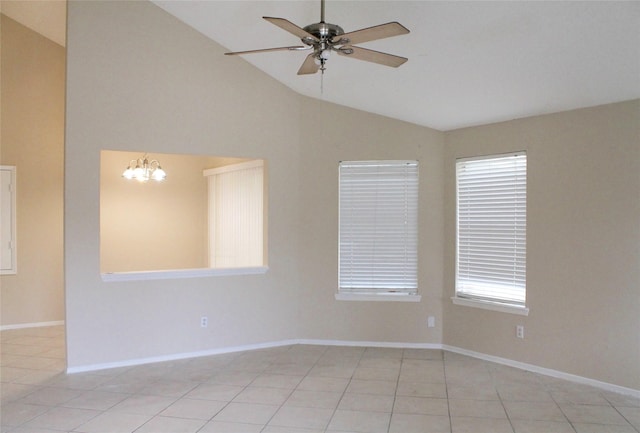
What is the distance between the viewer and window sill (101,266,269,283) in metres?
4.53

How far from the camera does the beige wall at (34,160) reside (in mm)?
5938

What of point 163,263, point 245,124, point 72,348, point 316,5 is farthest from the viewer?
point 163,263

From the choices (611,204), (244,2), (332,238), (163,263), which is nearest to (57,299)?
(163,263)

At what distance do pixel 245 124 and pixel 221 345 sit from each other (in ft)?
7.90

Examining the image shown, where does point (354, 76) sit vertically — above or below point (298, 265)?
above

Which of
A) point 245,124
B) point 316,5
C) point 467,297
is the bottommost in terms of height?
point 467,297

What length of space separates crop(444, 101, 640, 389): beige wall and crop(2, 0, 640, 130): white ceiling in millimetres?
255

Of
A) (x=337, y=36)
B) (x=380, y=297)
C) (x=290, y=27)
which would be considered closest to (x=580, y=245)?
(x=380, y=297)

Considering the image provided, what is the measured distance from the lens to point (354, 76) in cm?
446

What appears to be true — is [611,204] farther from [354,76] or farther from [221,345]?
[221,345]

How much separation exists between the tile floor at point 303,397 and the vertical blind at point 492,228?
0.77m

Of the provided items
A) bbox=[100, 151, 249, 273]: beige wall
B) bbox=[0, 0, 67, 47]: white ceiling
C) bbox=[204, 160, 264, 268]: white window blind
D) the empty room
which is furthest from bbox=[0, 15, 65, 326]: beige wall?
bbox=[204, 160, 264, 268]: white window blind

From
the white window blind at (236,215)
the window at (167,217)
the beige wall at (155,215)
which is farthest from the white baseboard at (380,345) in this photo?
the beige wall at (155,215)

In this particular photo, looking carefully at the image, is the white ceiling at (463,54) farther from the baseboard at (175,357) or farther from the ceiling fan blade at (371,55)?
the baseboard at (175,357)
